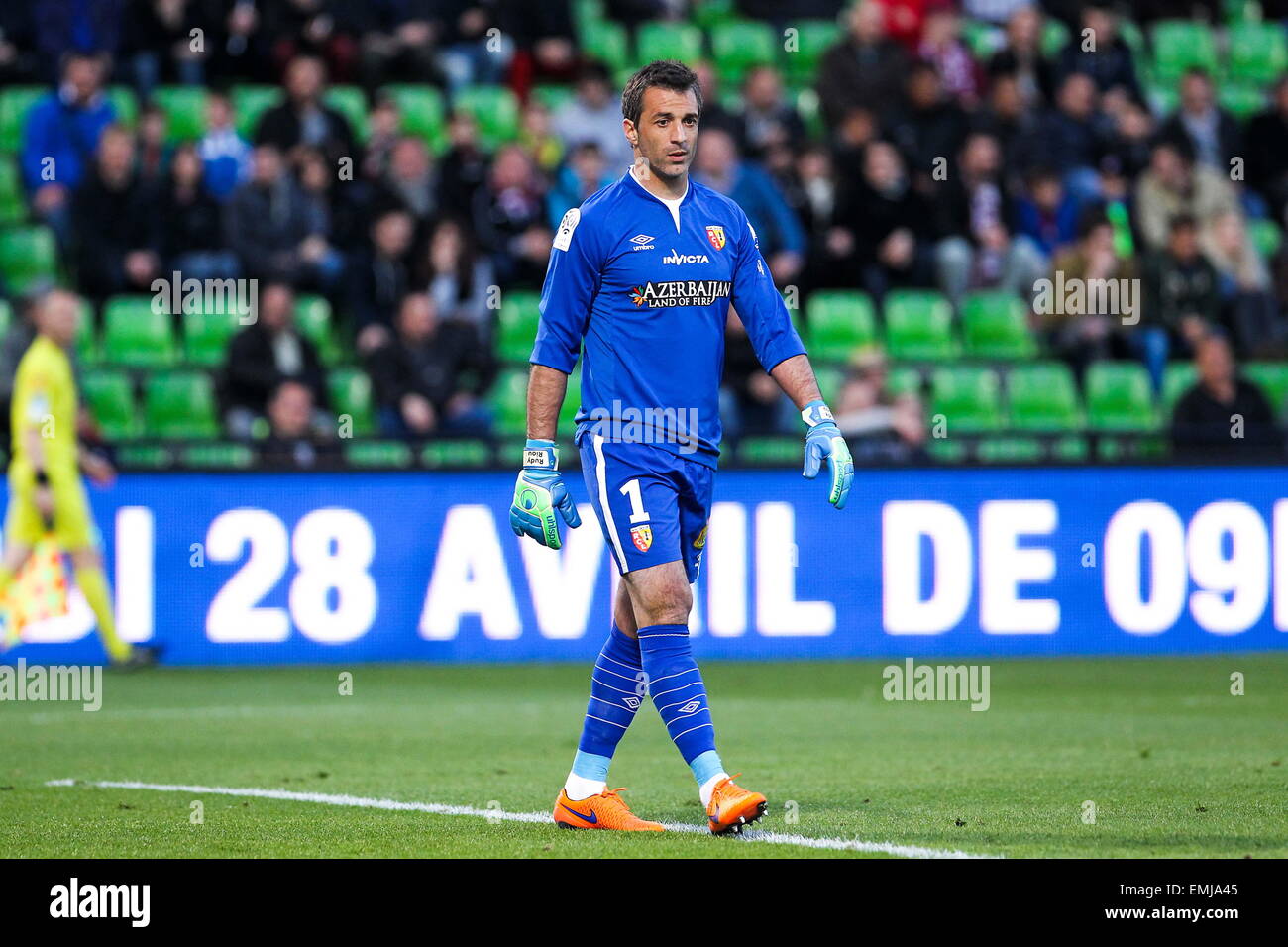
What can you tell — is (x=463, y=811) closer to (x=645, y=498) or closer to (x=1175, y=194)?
(x=645, y=498)

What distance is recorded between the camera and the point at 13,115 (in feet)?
55.2

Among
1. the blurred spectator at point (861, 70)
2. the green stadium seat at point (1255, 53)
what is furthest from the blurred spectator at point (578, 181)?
the green stadium seat at point (1255, 53)

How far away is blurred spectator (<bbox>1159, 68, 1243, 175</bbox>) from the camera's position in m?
17.8

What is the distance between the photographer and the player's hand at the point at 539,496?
6949 mm

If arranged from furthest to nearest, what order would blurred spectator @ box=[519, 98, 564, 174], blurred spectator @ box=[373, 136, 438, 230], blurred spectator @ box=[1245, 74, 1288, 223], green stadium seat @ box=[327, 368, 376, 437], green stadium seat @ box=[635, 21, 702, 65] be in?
green stadium seat @ box=[635, 21, 702, 65] → blurred spectator @ box=[1245, 74, 1288, 223] → blurred spectator @ box=[519, 98, 564, 174] → blurred spectator @ box=[373, 136, 438, 230] → green stadium seat @ box=[327, 368, 376, 437]

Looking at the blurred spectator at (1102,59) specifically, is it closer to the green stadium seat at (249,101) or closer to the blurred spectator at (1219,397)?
the blurred spectator at (1219,397)

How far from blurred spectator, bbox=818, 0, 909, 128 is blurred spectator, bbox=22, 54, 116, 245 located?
5766 millimetres

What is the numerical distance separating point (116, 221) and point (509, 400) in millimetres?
3241

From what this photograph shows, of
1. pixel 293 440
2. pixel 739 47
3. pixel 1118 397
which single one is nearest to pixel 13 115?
pixel 293 440

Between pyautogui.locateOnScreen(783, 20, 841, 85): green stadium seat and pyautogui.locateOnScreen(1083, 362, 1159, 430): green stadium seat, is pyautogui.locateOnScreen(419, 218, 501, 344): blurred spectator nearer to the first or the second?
pyautogui.locateOnScreen(1083, 362, 1159, 430): green stadium seat

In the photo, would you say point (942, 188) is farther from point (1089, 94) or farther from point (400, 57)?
point (400, 57)

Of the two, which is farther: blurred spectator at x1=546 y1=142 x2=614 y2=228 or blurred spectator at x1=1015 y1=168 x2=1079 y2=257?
blurred spectator at x1=1015 y1=168 x2=1079 y2=257

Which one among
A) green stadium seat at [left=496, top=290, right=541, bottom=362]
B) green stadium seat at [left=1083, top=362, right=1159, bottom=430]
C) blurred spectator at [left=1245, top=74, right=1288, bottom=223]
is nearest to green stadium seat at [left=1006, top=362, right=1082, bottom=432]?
green stadium seat at [left=1083, top=362, right=1159, bottom=430]
